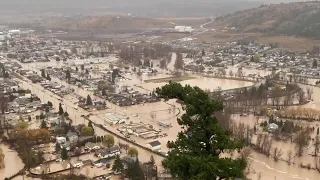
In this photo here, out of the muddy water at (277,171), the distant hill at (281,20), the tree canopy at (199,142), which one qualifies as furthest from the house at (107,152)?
the distant hill at (281,20)

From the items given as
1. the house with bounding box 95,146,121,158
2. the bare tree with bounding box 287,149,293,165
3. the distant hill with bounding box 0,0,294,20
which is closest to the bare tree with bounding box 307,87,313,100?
the bare tree with bounding box 287,149,293,165

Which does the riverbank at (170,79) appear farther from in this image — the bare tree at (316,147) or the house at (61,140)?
the bare tree at (316,147)

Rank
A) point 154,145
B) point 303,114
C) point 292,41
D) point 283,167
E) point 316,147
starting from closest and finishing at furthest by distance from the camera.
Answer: point 283,167 → point 316,147 → point 154,145 → point 303,114 → point 292,41

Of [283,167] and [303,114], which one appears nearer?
[283,167]

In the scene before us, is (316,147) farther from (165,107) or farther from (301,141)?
(165,107)

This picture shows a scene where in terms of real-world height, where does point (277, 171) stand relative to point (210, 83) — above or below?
below

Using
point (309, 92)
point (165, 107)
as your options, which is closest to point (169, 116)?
point (165, 107)

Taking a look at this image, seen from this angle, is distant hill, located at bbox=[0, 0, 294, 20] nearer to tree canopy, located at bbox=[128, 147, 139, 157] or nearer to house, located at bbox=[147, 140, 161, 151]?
house, located at bbox=[147, 140, 161, 151]

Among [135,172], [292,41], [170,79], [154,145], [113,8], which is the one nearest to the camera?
[135,172]
